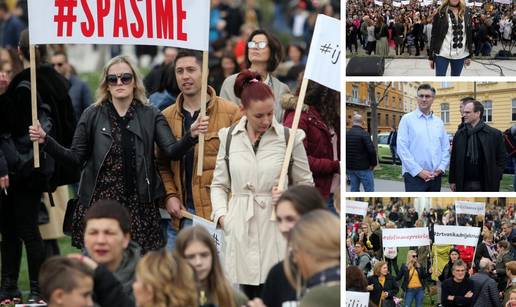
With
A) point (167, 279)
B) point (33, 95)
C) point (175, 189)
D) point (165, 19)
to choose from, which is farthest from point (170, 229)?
point (167, 279)

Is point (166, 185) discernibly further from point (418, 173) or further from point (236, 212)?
point (418, 173)

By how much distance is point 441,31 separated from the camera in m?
8.65

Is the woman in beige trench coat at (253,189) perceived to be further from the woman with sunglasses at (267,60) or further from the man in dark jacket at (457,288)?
the man in dark jacket at (457,288)

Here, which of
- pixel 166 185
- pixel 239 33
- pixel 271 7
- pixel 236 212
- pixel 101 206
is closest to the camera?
pixel 101 206

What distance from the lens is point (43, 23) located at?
8.38m

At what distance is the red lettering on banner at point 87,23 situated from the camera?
8438 millimetres

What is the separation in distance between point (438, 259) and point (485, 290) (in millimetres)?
600

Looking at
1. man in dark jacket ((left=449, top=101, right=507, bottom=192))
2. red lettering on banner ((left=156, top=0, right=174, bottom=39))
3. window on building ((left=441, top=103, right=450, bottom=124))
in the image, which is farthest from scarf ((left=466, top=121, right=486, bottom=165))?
red lettering on banner ((left=156, top=0, right=174, bottom=39))

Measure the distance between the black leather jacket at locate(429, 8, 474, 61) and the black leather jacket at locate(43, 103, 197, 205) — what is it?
167 cm

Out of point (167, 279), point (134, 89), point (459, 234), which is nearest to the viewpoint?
point (167, 279)

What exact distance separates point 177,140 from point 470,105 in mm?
1778

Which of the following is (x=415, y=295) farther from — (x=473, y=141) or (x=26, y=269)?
(x=26, y=269)

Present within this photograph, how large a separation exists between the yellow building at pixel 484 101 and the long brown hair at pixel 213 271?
201cm

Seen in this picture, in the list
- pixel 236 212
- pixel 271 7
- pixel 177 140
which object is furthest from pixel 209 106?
pixel 271 7
